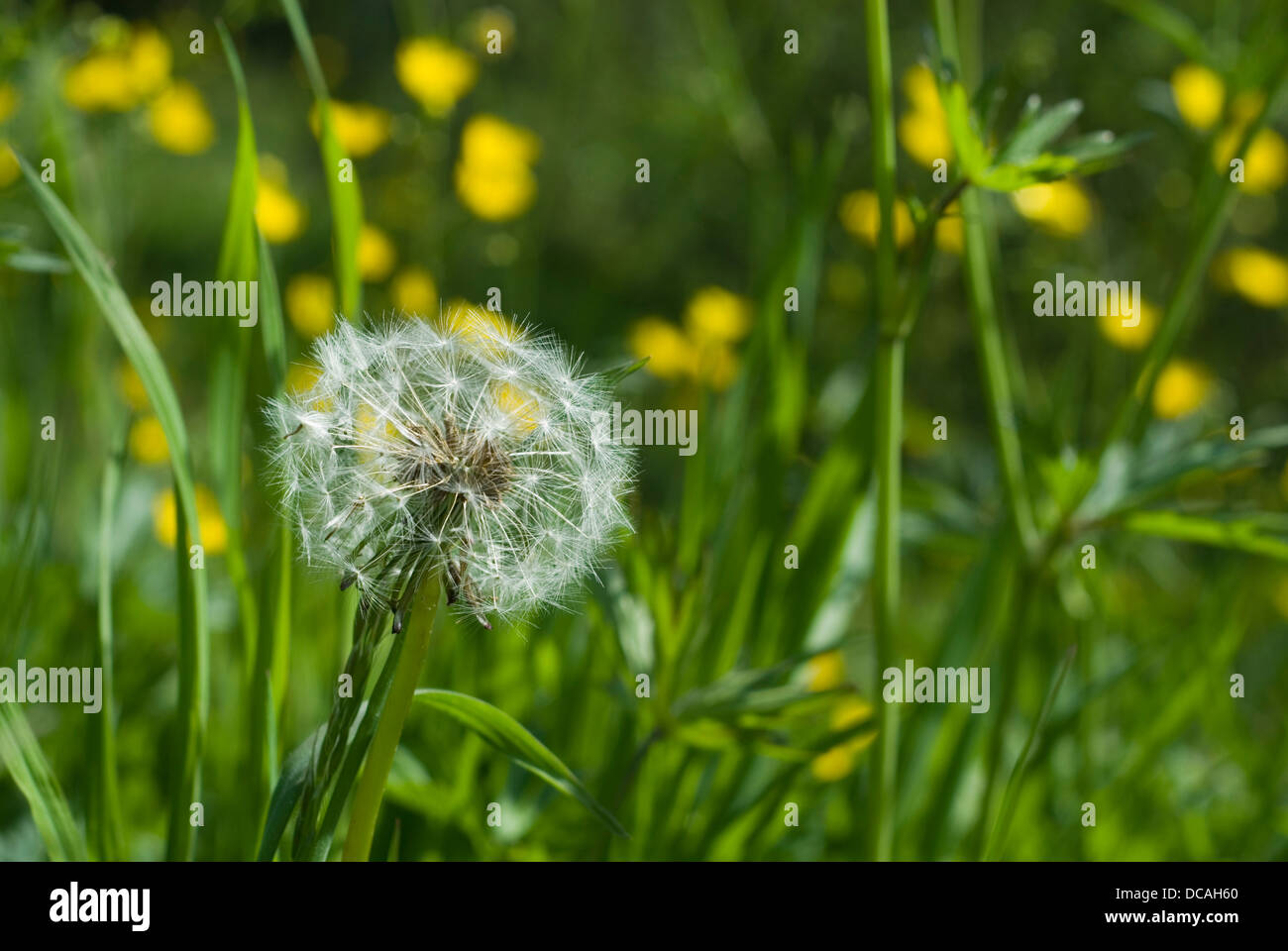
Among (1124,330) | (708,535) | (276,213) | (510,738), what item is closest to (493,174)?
(276,213)

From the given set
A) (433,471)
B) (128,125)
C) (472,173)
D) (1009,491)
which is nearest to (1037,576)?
(1009,491)

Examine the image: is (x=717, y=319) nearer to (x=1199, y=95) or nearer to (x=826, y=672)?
(x=826, y=672)

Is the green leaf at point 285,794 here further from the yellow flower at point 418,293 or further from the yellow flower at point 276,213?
the yellow flower at point 276,213

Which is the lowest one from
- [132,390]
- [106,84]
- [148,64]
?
[132,390]

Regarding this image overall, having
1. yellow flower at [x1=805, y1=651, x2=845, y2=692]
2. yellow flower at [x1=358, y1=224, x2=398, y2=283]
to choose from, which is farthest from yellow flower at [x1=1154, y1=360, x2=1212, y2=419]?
yellow flower at [x1=358, y1=224, x2=398, y2=283]

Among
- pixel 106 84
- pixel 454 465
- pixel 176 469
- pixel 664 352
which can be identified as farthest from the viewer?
pixel 664 352

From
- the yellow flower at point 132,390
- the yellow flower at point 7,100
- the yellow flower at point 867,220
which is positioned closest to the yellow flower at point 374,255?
the yellow flower at point 132,390
